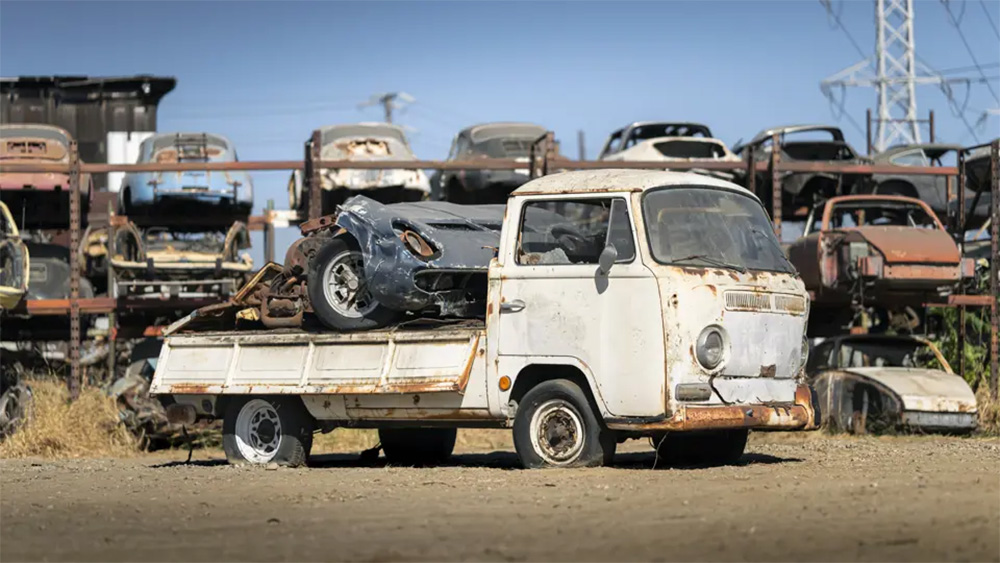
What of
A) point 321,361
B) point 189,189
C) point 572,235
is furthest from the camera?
point 189,189

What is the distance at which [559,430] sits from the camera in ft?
32.9

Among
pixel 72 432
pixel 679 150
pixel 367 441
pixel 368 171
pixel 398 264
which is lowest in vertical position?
pixel 367 441

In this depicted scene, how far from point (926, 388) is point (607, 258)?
6443 millimetres

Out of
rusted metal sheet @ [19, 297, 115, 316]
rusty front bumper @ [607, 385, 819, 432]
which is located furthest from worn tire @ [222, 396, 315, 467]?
rusted metal sheet @ [19, 297, 115, 316]

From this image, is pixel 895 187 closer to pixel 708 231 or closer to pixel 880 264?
pixel 880 264

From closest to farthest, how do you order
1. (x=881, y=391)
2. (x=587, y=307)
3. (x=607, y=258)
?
(x=607, y=258), (x=587, y=307), (x=881, y=391)

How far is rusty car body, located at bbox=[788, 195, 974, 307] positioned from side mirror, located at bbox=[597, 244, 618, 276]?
6.84m

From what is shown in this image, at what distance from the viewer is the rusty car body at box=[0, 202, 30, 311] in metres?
16.3

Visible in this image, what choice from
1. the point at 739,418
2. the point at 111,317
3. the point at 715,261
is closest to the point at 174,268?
the point at 111,317

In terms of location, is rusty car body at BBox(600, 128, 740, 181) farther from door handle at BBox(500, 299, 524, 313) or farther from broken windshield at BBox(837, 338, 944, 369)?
door handle at BBox(500, 299, 524, 313)

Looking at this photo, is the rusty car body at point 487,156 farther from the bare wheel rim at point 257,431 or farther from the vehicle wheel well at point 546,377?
the vehicle wheel well at point 546,377

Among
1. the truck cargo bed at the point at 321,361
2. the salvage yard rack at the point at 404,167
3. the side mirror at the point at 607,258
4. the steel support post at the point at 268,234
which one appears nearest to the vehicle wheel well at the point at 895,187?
the salvage yard rack at the point at 404,167

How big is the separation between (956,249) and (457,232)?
747 centimetres

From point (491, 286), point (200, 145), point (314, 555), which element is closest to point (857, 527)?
point (314, 555)
